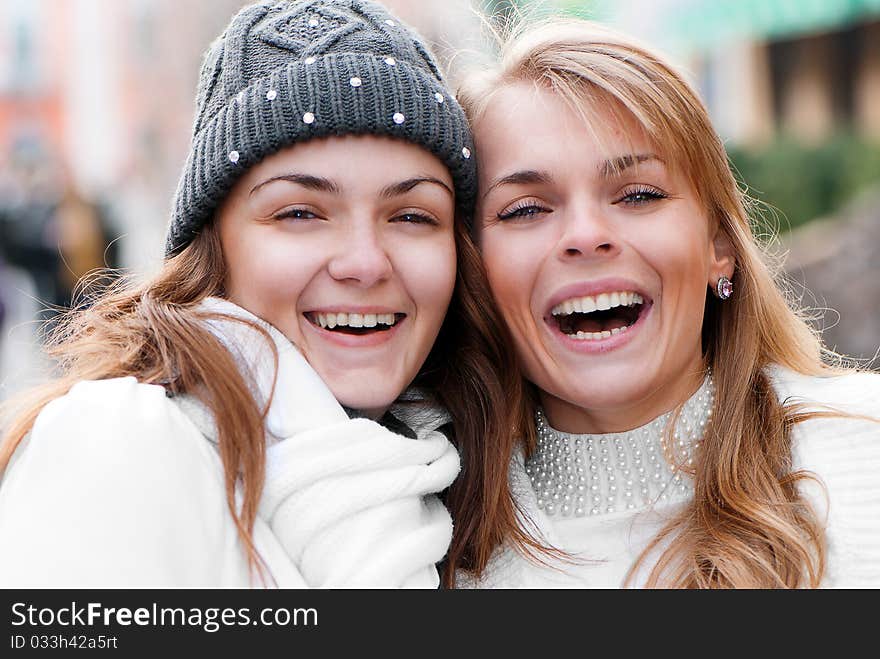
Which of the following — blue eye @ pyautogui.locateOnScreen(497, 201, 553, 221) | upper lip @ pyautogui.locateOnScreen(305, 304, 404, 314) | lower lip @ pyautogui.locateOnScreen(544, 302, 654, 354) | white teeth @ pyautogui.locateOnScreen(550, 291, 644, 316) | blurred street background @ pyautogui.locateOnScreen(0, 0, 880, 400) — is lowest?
lower lip @ pyautogui.locateOnScreen(544, 302, 654, 354)

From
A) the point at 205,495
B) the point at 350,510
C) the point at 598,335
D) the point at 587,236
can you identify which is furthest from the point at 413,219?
the point at 205,495

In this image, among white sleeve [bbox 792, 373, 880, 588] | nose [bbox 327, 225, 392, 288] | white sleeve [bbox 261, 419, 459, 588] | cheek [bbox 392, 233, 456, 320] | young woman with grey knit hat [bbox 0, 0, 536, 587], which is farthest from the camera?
cheek [bbox 392, 233, 456, 320]

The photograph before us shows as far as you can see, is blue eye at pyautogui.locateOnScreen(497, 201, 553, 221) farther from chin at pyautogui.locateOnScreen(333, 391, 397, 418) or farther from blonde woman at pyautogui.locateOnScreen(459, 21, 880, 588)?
chin at pyautogui.locateOnScreen(333, 391, 397, 418)

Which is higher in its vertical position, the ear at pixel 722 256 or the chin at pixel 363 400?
the ear at pixel 722 256

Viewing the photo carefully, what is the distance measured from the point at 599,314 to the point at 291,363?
995 mm

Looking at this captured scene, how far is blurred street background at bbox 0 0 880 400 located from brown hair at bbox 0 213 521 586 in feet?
1.30

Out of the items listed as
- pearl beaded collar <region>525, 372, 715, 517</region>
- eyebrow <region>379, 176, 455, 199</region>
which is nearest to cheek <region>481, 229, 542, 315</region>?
eyebrow <region>379, 176, 455, 199</region>

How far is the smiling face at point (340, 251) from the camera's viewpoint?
110 inches

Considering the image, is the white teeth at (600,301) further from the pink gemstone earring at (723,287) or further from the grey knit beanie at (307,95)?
the grey knit beanie at (307,95)

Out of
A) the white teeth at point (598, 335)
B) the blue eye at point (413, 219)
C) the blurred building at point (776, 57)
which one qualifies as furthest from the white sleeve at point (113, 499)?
the blurred building at point (776, 57)

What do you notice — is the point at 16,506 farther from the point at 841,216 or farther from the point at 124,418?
the point at 841,216

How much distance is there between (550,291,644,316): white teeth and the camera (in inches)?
116

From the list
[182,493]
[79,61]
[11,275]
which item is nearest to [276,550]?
[182,493]

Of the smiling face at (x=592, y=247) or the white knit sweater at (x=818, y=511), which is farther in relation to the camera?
the smiling face at (x=592, y=247)
